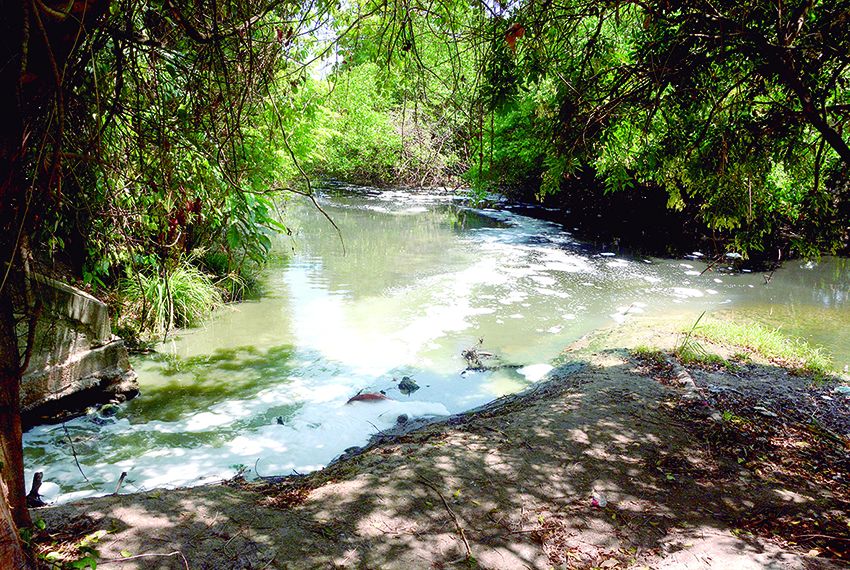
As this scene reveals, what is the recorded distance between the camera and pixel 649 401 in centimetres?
484

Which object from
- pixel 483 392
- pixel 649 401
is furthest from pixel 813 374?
pixel 483 392

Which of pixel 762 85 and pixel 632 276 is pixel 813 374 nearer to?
pixel 762 85

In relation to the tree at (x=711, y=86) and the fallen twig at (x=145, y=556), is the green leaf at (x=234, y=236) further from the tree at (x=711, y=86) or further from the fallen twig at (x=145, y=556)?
the fallen twig at (x=145, y=556)

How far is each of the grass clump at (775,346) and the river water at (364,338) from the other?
1.73 feet

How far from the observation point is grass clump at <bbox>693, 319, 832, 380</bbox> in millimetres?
6273

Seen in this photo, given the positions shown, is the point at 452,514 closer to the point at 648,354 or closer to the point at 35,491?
the point at 35,491

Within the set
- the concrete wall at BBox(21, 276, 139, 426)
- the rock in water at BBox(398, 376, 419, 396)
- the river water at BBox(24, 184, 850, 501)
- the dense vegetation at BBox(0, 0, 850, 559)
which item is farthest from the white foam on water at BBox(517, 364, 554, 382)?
the concrete wall at BBox(21, 276, 139, 426)

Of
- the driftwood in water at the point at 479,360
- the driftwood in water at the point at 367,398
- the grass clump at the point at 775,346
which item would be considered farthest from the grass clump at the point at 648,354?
the driftwood in water at the point at 367,398

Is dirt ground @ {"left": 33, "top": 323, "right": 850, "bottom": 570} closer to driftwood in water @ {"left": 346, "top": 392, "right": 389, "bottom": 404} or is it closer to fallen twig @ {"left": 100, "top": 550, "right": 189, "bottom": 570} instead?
fallen twig @ {"left": 100, "top": 550, "right": 189, "bottom": 570}

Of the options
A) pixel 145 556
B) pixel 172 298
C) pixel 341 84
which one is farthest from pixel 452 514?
pixel 172 298

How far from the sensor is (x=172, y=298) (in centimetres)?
730

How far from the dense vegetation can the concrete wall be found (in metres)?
0.50

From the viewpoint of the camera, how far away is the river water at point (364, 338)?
4863 millimetres

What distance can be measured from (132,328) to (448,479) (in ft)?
19.1
